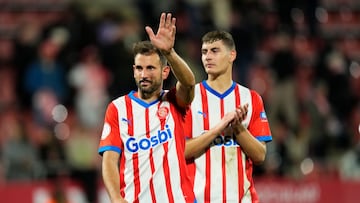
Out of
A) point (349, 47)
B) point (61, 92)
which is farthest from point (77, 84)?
point (349, 47)

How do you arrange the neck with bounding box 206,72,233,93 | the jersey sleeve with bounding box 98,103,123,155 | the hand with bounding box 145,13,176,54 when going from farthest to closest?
the neck with bounding box 206,72,233,93, the jersey sleeve with bounding box 98,103,123,155, the hand with bounding box 145,13,176,54

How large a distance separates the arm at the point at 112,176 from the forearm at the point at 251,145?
3.40ft

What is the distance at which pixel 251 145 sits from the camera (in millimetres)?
7566

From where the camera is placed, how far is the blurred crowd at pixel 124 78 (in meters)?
13.1

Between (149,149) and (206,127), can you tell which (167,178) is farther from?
(206,127)

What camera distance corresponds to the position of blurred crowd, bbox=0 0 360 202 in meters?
13.1

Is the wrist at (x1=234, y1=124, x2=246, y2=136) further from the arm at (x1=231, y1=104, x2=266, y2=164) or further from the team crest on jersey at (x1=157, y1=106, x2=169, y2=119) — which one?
the team crest on jersey at (x1=157, y1=106, x2=169, y2=119)

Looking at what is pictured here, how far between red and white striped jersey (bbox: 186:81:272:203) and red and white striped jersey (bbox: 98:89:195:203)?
19.1 inches

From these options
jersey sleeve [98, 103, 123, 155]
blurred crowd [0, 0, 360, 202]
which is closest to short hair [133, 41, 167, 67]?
jersey sleeve [98, 103, 123, 155]

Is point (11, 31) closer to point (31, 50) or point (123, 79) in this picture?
point (31, 50)

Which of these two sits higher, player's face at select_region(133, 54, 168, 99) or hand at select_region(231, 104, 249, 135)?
player's face at select_region(133, 54, 168, 99)

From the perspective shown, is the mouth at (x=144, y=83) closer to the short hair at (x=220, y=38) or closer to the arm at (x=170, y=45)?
the arm at (x=170, y=45)

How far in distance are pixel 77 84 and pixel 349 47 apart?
566cm

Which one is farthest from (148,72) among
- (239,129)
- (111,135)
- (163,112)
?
(239,129)
